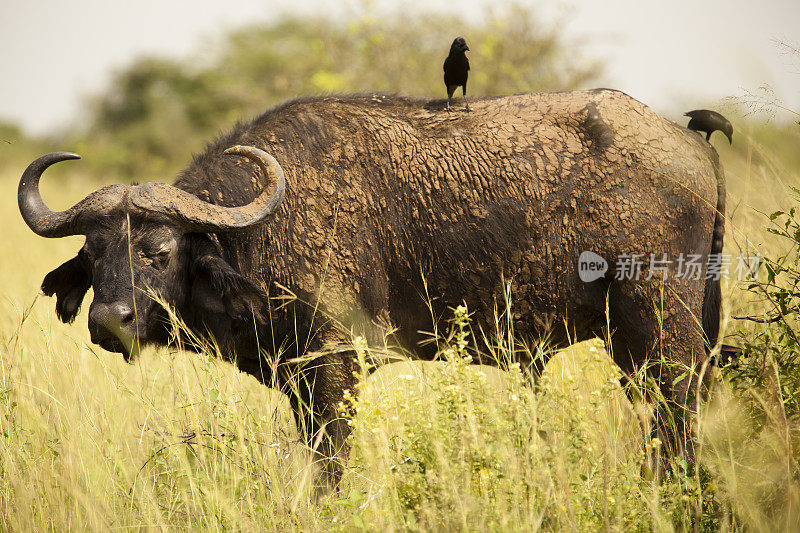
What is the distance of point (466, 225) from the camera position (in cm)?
408

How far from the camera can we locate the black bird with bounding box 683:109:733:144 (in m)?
4.34

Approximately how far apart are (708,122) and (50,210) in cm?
392

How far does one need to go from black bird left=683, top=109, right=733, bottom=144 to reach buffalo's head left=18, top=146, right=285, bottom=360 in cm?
261

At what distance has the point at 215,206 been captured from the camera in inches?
147

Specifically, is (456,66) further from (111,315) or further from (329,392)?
(111,315)

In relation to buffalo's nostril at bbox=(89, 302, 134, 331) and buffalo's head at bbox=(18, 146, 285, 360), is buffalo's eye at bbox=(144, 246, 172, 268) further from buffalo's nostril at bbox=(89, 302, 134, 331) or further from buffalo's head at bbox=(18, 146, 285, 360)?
buffalo's nostril at bbox=(89, 302, 134, 331)

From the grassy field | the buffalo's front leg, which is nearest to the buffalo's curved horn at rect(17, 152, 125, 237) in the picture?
the grassy field

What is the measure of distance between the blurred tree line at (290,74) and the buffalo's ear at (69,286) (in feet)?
10.9

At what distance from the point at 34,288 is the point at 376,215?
470cm

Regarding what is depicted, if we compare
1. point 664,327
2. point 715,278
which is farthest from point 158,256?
point 715,278

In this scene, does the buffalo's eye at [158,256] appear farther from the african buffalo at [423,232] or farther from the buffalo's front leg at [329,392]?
the buffalo's front leg at [329,392]

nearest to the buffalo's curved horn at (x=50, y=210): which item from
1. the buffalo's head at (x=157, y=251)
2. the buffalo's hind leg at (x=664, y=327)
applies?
the buffalo's head at (x=157, y=251)

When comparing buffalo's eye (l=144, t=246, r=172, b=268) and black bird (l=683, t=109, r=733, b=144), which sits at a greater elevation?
black bird (l=683, t=109, r=733, b=144)

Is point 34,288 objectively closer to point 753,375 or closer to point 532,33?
point 753,375
